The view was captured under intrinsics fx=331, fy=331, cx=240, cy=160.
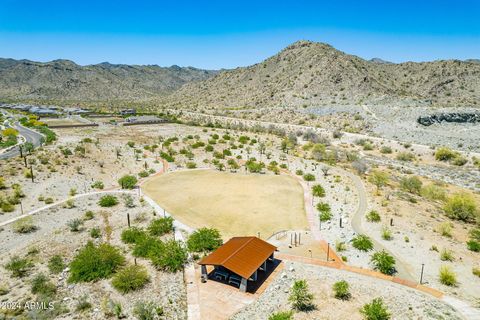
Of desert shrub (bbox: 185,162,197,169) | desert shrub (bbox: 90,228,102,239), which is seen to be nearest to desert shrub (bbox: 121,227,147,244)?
desert shrub (bbox: 90,228,102,239)

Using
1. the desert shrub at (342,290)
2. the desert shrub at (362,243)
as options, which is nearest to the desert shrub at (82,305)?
the desert shrub at (342,290)

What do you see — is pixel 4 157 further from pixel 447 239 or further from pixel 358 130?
pixel 358 130

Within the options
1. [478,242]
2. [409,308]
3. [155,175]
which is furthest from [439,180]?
[155,175]

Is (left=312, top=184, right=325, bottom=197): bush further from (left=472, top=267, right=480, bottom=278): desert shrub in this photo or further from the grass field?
(left=472, top=267, right=480, bottom=278): desert shrub

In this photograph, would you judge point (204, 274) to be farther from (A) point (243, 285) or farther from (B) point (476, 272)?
(B) point (476, 272)

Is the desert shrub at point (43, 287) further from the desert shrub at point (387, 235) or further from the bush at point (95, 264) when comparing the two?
the desert shrub at point (387, 235)

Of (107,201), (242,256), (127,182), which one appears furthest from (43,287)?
(127,182)
